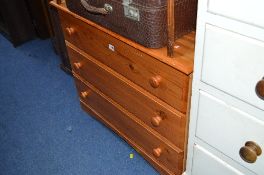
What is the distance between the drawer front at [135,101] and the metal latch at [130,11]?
0.33m

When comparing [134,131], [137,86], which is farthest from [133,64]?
[134,131]

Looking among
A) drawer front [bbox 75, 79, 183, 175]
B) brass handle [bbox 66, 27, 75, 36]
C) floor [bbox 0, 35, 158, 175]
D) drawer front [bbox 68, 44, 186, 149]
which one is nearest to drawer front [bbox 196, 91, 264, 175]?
drawer front [bbox 68, 44, 186, 149]

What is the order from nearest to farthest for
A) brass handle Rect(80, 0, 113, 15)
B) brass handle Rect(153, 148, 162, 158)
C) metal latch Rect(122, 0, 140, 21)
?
metal latch Rect(122, 0, 140, 21)
brass handle Rect(80, 0, 113, 15)
brass handle Rect(153, 148, 162, 158)

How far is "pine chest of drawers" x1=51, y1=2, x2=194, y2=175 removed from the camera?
98 centimetres

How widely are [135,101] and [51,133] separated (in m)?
0.73

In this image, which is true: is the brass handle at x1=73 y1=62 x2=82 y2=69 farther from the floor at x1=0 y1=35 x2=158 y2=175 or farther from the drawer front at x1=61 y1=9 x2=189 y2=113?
the floor at x1=0 y1=35 x2=158 y2=175

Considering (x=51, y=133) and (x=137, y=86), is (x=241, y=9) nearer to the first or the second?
(x=137, y=86)

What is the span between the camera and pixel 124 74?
1.20 meters

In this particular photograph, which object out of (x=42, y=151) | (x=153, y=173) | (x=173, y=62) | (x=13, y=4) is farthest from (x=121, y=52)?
(x=13, y=4)

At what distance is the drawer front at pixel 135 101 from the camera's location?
1.09m

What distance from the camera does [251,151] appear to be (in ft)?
2.64

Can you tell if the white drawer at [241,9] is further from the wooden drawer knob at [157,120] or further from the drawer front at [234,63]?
the wooden drawer knob at [157,120]

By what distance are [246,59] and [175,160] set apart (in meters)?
0.64

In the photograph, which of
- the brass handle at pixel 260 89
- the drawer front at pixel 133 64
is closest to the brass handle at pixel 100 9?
the drawer front at pixel 133 64
